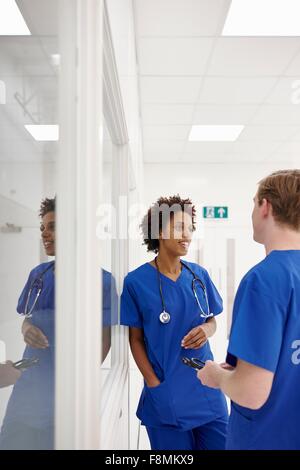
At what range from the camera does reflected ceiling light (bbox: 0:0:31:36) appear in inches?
40.9

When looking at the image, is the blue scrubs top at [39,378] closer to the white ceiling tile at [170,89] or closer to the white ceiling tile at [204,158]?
the white ceiling tile at [170,89]

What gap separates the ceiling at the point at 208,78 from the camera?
2.22m

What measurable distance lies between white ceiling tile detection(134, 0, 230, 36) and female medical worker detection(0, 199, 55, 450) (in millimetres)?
1661

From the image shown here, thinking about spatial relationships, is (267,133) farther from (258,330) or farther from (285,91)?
(258,330)

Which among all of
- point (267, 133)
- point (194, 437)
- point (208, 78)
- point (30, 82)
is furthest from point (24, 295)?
point (267, 133)

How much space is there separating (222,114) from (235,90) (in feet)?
1.69

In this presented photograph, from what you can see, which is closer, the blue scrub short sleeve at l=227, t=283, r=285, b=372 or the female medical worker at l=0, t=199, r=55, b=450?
the female medical worker at l=0, t=199, r=55, b=450

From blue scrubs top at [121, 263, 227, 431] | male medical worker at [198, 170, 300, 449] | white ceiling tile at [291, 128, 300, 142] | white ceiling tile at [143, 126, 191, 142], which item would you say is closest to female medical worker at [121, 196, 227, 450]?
blue scrubs top at [121, 263, 227, 431]

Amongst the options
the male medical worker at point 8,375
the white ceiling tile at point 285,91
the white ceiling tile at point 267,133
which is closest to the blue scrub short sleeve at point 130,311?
the male medical worker at point 8,375

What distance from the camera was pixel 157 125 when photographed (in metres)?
3.88

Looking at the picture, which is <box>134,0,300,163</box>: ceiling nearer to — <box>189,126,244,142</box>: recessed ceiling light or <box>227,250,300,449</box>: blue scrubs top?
<box>189,126,244,142</box>: recessed ceiling light

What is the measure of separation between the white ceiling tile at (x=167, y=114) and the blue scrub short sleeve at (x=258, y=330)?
2.65 meters

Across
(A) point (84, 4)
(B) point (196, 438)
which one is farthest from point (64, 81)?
(B) point (196, 438)

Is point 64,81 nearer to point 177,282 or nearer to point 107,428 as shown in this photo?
point 107,428
